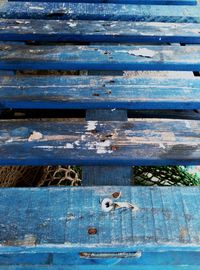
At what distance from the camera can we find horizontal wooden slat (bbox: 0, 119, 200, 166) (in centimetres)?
105

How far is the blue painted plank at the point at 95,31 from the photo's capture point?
64.9 inches

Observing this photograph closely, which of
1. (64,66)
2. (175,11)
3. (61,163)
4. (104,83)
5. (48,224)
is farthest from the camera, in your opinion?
(175,11)

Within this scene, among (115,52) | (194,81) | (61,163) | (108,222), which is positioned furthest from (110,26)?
(108,222)

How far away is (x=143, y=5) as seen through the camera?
1995 mm

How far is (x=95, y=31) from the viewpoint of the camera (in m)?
1.67

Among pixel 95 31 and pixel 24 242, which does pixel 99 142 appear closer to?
pixel 24 242

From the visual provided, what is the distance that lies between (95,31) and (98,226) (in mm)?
1037

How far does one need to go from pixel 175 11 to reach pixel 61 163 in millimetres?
1220

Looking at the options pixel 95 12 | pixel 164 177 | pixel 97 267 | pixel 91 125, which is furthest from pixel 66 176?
pixel 95 12

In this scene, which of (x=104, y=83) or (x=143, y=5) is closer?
(x=104, y=83)

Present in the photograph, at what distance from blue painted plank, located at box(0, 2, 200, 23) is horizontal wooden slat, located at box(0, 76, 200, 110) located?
1.95 ft

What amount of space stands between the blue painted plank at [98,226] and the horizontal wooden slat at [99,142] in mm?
108

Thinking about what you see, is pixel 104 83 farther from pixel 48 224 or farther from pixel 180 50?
pixel 48 224

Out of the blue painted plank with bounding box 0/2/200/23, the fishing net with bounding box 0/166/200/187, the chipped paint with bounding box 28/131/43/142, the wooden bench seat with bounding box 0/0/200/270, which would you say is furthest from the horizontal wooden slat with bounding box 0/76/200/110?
the blue painted plank with bounding box 0/2/200/23
